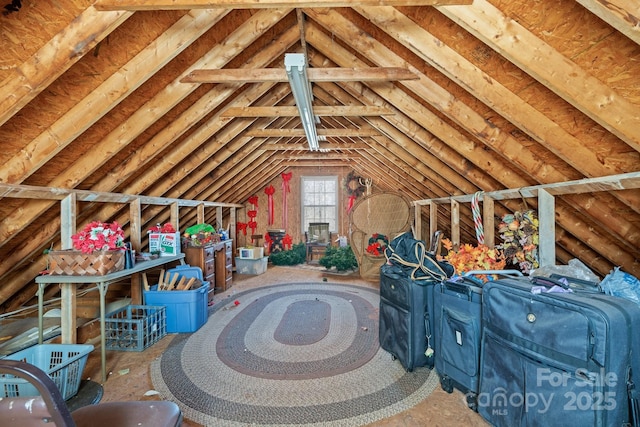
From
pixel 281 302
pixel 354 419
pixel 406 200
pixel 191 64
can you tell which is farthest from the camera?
pixel 406 200

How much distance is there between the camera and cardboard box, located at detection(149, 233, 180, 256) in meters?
3.81

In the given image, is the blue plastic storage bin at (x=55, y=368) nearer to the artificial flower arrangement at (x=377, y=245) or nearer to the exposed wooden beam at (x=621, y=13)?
the exposed wooden beam at (x=621, y=13)

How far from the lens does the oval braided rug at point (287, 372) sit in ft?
6.47

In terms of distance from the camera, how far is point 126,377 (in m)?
2.39

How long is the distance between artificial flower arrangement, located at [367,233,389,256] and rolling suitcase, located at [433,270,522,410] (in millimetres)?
3349

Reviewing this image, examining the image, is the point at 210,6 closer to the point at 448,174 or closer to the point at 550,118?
the point at 550,118

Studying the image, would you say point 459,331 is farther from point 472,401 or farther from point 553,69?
point 553,69

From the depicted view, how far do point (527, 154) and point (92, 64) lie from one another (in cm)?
345

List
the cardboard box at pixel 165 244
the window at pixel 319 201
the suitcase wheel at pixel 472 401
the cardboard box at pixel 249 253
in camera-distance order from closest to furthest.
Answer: the suitcase wheel at pixel 472 401 < the cardboard box at pixel 165 244 < the cardboard box at pixel 249 253 < the window at pixel 319 201

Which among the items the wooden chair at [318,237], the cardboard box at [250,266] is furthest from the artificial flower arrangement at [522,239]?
the wooden chair at [318,237]

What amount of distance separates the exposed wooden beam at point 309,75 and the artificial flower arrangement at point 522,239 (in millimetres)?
1746

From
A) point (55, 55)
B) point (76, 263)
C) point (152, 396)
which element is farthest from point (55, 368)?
point (55, 55)

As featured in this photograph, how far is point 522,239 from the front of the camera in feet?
9.02

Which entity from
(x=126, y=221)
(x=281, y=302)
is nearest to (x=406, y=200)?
(x=281, y=302)
